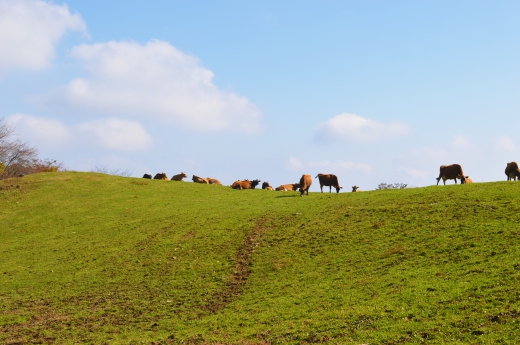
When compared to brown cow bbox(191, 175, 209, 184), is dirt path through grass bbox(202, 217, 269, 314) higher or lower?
lower

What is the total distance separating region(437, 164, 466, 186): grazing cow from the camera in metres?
40.2

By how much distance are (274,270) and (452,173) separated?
22212 mm

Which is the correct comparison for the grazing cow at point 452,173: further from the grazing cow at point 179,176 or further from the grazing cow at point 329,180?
the grazing cow at point 179,176

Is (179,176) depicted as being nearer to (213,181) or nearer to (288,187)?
(213,181)

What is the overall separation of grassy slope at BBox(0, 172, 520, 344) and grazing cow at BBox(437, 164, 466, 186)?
25.0 ft

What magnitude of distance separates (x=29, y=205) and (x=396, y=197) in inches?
→ 1121

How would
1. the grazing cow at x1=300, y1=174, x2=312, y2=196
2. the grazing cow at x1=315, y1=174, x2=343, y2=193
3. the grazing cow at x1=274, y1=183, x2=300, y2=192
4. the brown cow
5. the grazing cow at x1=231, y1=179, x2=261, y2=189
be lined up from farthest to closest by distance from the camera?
1. the brown cow
2. the grazing cow at x1=274, y1=183, x2=300, y2=192
3. the grazing cow at x1=231, y1=179, x2=261, y2=189
4. the grazing cow at x1=315, y1=174, x2=343, y2=193
5. the grazing cow at x1=300, y1=174, x2=312, y2=196

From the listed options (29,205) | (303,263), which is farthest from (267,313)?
(29,205)

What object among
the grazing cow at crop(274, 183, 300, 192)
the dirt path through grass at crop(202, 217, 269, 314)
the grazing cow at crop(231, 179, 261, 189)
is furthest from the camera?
the grazing cow at crop(274, 183, 300, 192)

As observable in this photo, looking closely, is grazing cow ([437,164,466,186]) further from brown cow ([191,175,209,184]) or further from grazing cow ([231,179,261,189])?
brown cow ([191,175,209,184])

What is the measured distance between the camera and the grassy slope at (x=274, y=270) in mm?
15750

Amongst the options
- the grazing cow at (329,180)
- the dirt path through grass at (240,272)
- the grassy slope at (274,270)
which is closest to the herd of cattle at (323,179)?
the grazing cow at (329,180)

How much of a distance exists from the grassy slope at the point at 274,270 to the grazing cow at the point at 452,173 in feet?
→ 25.0

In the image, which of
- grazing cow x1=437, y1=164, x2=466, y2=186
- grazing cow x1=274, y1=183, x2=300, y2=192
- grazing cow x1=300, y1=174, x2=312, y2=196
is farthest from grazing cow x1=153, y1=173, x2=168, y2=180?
grazing cow x1=437, y1=164, x2=466, y2=186
